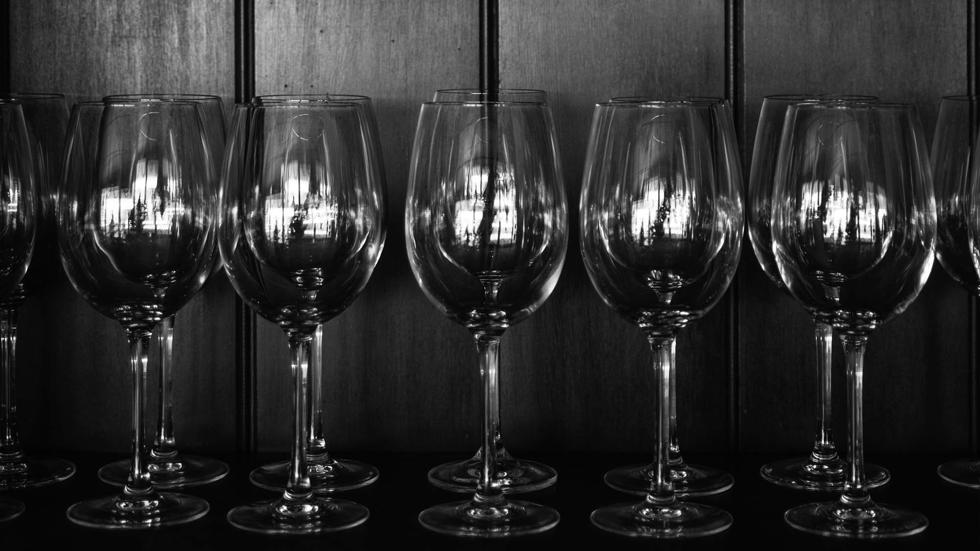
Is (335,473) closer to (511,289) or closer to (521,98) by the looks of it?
(511,289)

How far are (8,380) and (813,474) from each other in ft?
2.27

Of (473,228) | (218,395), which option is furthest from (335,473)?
(473,228)

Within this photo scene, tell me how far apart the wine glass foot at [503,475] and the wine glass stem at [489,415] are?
5 centimetres

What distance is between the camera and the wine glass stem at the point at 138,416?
2.88 feet

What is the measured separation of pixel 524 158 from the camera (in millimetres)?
867

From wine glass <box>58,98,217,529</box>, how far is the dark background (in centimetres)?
18

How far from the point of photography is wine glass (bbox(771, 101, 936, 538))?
826 mm

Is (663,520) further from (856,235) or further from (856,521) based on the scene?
(856,235)

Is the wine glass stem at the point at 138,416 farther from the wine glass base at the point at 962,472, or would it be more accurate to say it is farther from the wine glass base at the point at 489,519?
the wine glass base at the point at 962,472

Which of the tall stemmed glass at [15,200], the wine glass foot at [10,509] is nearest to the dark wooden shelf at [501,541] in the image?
the wine glass foot at [10,509]

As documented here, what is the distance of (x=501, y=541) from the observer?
2.62ft

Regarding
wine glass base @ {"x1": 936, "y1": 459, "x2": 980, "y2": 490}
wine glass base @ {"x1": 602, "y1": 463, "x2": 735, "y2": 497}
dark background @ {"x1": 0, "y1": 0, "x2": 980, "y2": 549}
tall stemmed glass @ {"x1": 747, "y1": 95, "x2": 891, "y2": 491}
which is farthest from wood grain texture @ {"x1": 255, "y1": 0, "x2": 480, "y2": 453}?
wine glass base @ {"x1": 936, "y1": 459, "x2": 980, "y2": 490}

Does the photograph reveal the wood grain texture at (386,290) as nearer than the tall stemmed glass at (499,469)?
No

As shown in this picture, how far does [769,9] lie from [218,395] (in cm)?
60
